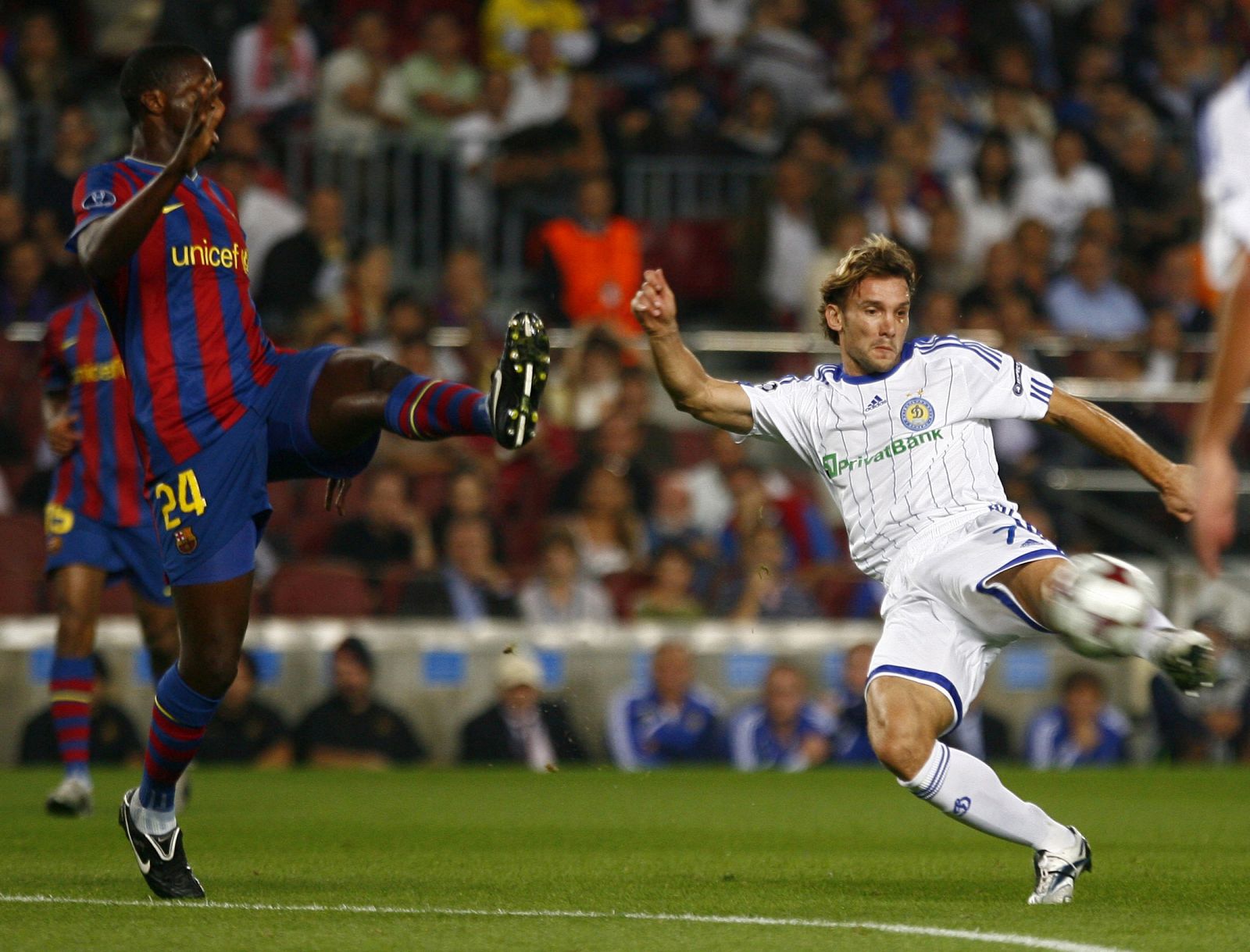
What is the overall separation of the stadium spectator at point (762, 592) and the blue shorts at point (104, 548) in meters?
4.30

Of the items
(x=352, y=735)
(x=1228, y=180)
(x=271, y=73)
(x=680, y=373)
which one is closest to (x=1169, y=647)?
(x=680, y=373)

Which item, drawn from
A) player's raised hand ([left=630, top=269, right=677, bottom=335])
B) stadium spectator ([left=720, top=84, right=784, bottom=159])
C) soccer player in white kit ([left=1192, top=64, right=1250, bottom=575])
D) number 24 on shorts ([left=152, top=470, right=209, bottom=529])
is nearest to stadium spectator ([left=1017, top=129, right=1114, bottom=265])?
stadium spectator ([left=720, top=84, right=784, bottom=159])

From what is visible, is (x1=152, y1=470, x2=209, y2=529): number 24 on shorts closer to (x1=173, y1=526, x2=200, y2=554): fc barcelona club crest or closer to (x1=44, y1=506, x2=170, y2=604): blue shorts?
(x1=173, y1=526, x2=200, y2=554): fc barcelona club crest

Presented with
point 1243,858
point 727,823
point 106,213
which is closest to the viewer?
point 106,213

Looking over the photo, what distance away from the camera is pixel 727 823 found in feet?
28.9

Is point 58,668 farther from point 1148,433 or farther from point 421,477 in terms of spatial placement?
point 1148,433

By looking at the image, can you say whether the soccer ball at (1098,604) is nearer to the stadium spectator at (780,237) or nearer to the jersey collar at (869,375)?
the jersey collar at (869,375)

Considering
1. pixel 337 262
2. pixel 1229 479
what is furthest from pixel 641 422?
pixel 1229 479

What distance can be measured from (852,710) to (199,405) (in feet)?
22.2

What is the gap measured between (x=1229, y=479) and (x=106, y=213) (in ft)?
11.7

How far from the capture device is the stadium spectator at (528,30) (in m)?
16.0

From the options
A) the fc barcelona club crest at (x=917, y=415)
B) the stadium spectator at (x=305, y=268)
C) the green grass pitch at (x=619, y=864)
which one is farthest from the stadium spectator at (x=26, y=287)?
the fc barcelona club crest at (x=917, y=415)

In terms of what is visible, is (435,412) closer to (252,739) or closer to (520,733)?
(520,733)

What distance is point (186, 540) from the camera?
5766 mm
